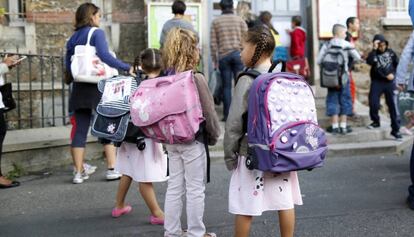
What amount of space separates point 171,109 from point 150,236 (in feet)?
3.98

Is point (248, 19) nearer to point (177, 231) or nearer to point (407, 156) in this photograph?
point (407, 156)

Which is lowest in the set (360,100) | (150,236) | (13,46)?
(150,236)

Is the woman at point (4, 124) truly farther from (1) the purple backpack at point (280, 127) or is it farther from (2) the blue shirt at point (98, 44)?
(1) the purple backpack at point (280, 127)

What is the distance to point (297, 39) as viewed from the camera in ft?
33.1

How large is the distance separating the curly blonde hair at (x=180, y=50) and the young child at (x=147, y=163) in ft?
2.05

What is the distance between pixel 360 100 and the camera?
36.3ft

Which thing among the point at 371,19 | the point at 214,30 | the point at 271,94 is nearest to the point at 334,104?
the point at 214,30

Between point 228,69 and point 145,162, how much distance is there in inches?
159

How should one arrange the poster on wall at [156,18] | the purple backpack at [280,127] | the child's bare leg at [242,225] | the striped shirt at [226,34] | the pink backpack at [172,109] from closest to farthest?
the purple backpack at [280,127]
the child's bare leg at [242,225]
the pink backpack at [172,109]
the striped shirt at [226,34]
the poster on wall at [156,18]

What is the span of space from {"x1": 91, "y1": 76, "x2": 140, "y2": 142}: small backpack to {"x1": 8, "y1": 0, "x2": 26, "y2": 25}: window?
228 inches

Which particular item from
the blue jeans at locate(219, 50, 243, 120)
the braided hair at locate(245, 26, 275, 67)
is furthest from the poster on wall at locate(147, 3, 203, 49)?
the braided hair at locate(245, 26, 275, 67)

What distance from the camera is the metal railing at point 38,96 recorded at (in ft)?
27.5

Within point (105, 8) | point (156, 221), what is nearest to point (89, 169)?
point (156, 221)

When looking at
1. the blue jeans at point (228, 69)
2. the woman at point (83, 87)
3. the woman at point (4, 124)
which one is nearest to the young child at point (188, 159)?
the woman at point (83, 87)
